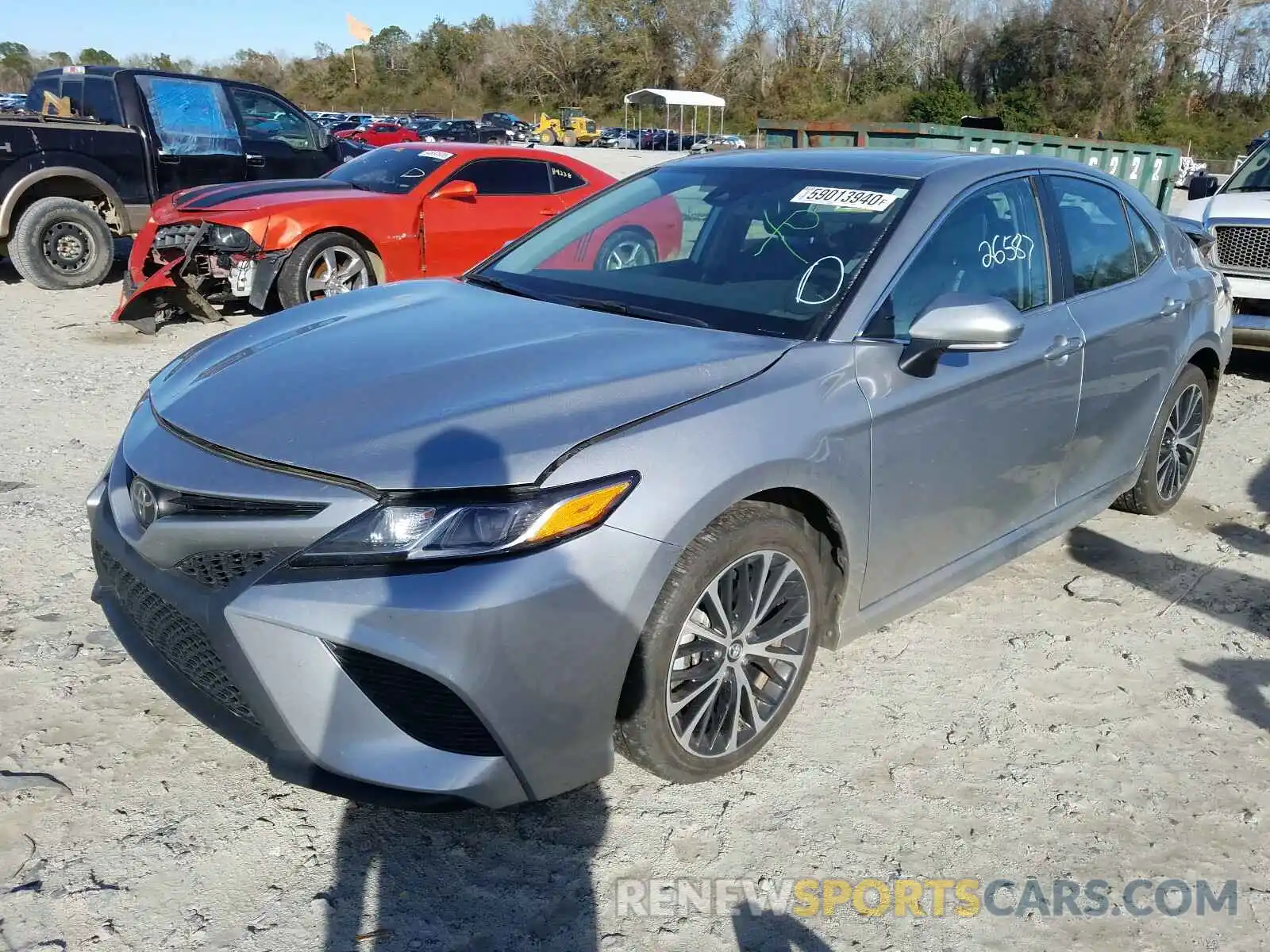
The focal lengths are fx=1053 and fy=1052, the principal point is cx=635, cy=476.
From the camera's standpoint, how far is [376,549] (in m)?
2.23

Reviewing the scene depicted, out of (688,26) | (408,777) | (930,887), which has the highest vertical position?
(688,26)

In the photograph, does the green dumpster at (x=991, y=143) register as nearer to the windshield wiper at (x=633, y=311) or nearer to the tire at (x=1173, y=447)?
the tire at (x=1173, y=447)

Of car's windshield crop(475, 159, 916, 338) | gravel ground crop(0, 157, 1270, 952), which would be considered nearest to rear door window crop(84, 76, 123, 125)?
gravel ground crop(0, 157, 1270, 952)

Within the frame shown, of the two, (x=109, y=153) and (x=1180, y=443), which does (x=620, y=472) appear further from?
(x=109, y=153)

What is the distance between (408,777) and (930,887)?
1.27m

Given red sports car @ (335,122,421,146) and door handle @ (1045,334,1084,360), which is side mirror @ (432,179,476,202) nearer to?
door handle @ (1045,334,1084,360)

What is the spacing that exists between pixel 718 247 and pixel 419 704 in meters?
1.98

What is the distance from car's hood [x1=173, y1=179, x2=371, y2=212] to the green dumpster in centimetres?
543

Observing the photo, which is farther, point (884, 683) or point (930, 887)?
point (884, 683)

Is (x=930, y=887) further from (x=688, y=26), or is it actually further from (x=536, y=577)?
(x=688, y=26)

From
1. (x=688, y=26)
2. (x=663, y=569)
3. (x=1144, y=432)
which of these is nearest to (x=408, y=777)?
(x=663, y=569)

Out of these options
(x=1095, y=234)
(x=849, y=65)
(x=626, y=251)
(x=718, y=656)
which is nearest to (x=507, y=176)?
(x=626, y=251)

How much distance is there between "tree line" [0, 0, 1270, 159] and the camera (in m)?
50.8

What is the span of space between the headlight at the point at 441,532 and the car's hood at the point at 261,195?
6321 millimetres
